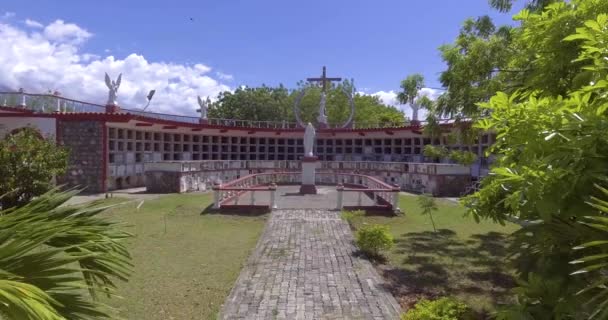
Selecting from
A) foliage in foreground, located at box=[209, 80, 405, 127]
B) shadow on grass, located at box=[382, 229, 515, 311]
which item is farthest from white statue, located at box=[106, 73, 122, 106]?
foliage in foreground, located at box=[209, 80, 405, 127]

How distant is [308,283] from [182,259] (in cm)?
243

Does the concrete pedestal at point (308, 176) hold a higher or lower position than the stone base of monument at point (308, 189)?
higher

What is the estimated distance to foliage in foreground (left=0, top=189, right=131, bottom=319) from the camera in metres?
1.52

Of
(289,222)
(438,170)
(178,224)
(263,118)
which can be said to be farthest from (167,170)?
(263,118)

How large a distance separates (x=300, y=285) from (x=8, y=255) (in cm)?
464

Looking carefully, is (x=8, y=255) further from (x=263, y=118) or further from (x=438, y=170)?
(x=263, y=118)

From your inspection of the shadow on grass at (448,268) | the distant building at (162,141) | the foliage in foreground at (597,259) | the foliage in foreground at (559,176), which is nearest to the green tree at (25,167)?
the distant building at (162,141)

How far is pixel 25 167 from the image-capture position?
390 inches

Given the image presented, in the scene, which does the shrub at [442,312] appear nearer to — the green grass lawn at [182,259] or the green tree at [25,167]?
the green grass lawn at [182,259]

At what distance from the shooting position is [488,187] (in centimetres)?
269

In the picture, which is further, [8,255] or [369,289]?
[369,289]

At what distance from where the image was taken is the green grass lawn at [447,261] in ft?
19.8

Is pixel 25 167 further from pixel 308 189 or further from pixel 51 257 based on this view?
pixel 308 189

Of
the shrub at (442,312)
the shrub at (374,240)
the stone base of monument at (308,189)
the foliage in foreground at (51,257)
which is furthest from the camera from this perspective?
the stone base of monument at (308,189)
